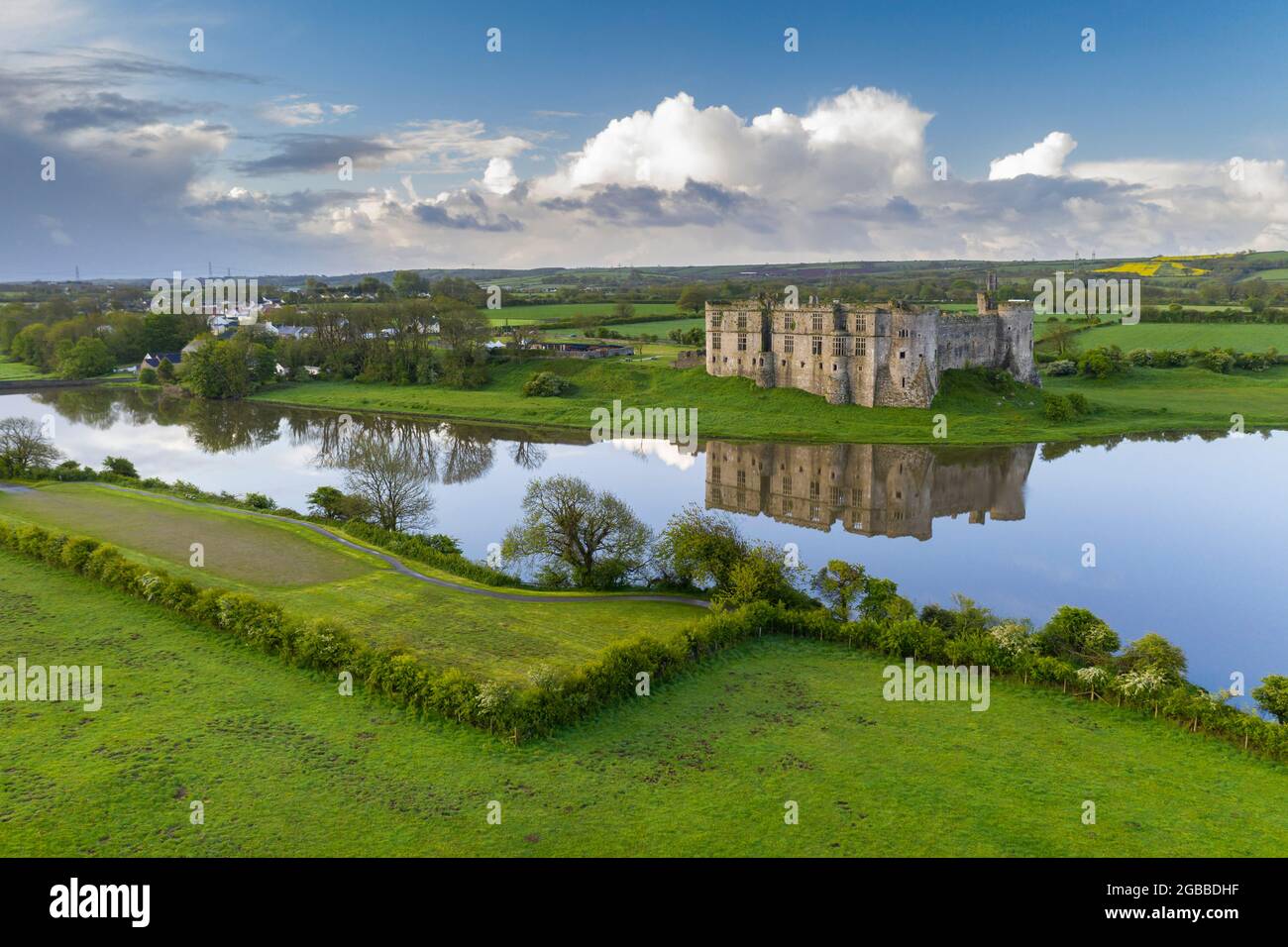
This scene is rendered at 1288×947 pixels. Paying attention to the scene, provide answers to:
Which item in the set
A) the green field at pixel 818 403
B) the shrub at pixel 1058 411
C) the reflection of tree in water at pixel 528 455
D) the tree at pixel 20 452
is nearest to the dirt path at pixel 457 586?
the reflection of tree in water at pixel 528 455

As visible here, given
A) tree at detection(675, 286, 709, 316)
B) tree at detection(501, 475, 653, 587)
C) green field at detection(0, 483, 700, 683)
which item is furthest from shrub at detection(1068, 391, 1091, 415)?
tree at detection(675, 286, 709, 316)

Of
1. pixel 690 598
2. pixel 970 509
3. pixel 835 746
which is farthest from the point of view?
pixel 970 509

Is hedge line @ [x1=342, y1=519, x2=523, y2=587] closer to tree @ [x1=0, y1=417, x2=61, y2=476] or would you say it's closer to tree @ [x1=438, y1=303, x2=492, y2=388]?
tree @ [x1=0, y1=417, x2=61, y2=476]

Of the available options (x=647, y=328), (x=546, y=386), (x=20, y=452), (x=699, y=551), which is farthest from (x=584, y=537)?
(x=647, y=328)

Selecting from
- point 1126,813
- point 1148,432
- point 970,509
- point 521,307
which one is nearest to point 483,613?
point 1126,813
